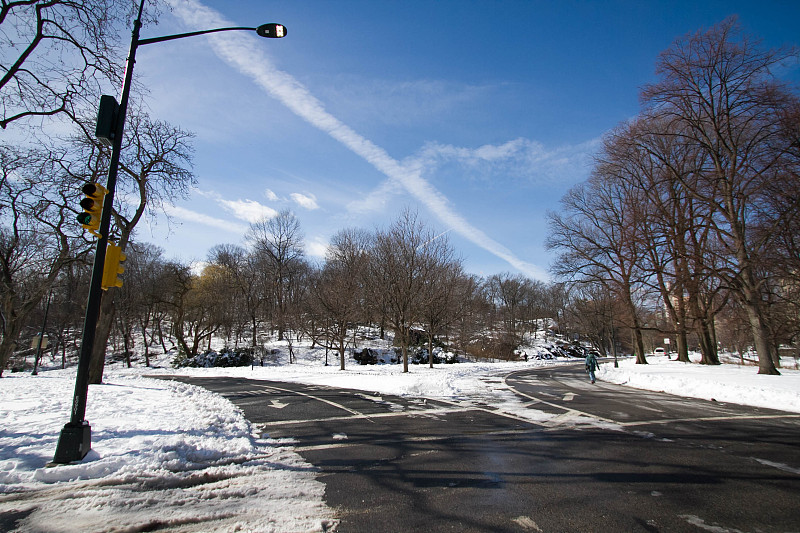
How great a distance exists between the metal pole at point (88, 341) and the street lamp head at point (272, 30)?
2056 millimetres

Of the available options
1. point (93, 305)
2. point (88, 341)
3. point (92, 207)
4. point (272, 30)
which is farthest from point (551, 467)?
point (272, 30)

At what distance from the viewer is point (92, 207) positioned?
630cm

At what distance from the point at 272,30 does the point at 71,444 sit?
7401 millimetres

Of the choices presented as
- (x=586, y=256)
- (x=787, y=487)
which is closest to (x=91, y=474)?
(x=787, y=487)

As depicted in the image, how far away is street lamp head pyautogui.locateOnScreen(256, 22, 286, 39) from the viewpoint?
23.6 feet

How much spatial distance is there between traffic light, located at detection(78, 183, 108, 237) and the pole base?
2.92 meters

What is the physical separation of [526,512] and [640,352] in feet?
121

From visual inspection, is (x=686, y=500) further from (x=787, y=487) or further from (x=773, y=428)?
Answer: (x=773, y=428)

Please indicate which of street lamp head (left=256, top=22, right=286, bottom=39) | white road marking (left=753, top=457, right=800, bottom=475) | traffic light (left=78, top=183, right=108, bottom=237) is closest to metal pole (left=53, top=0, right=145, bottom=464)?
traffic light (left=78, top=183, right=108, bottom=237)

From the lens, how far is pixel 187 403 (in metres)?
10.9

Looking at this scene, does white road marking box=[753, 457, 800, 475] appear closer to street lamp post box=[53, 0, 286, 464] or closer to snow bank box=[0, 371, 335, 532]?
snow bank box=[0, 371, 335, 532]

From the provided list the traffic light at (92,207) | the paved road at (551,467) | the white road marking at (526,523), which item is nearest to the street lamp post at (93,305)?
the traffic light at (92,207)

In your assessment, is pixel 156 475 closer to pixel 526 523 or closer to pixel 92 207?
pixel 92 207

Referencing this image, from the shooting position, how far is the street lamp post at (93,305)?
543 cm
